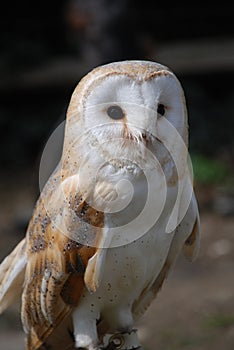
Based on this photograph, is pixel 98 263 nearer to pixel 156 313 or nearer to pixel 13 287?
pixel 13 287

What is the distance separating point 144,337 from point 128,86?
2.51 meters

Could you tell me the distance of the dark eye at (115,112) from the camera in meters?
2.42

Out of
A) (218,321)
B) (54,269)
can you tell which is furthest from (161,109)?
(218,321)

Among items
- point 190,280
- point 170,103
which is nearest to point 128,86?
point 170,103

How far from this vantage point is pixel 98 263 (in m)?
2.49

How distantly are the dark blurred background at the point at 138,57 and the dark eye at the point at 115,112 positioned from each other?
7.18 ft

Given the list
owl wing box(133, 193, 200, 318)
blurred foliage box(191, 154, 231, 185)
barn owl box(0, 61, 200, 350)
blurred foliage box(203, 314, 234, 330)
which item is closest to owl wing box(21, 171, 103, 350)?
barn owl box(0, 61, 200, 350)

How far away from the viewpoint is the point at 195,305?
4.89m

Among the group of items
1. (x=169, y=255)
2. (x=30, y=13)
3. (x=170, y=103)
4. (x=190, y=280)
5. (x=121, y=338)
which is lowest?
(x=190, y=280)

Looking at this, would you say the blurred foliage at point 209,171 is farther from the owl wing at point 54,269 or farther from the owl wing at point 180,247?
the owl wing at point 54,269

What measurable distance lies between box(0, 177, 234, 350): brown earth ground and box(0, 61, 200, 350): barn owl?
170 centimetres

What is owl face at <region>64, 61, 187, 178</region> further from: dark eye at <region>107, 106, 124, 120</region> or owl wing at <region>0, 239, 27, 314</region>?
owl wing at <region>0, 239, 27, 314</region>

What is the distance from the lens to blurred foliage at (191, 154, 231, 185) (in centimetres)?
699

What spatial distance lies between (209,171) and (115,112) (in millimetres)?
4722
